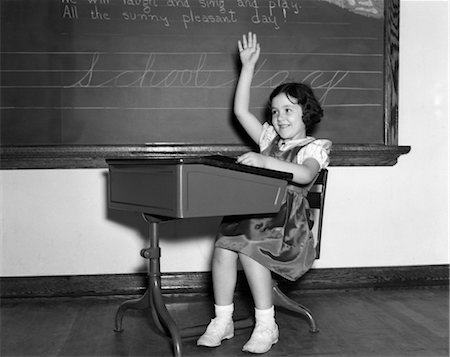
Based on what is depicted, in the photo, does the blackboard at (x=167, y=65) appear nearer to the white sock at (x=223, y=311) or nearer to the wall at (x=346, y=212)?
the wall at (x=346, y=212)

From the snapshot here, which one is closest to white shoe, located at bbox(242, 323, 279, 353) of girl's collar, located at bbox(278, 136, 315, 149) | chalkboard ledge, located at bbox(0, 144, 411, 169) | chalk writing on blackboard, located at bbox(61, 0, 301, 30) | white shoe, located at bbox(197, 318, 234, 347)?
white shoe, located at bbox(197, 318, 234, 347)

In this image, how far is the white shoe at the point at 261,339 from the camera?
236 cm

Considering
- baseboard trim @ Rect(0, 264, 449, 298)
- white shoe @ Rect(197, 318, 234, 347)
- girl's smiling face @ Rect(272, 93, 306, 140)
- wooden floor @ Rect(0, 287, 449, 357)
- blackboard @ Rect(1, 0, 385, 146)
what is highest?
blackboard @ Rect(1, 0, 385, 146)

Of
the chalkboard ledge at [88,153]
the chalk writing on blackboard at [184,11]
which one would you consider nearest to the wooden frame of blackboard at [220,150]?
the chalkboard ledge at [88,153]

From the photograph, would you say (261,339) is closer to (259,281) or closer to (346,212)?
(259,281)

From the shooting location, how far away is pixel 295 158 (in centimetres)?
258

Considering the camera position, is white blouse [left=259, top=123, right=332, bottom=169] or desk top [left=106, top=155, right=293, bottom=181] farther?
white blouse [left=259, top=123, right=332, bottom=169]

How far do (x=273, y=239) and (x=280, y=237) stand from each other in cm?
3

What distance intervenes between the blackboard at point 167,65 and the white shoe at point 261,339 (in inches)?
44.8

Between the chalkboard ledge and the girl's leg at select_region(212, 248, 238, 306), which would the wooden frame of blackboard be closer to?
the chalkboard ledge

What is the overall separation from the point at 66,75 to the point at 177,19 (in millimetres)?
608

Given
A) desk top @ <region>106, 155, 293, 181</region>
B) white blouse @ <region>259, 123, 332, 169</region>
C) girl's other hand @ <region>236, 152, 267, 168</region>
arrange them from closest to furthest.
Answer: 1. desk top @ <region>106, 155, 293, 181</region>
2. girl's other hand @ <region>236, 152, 267, 168</region>
3. white blouse @ <region>259, 123, 332, 169</region>

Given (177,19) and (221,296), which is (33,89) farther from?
(221,296)

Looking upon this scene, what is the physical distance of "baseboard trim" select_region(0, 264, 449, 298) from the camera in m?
3.26
